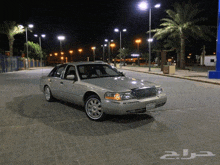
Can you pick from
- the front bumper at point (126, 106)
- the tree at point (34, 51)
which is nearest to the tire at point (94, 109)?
the front bumper at point (126, 106)

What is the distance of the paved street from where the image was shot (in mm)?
3869

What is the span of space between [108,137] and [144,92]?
1.71 meters

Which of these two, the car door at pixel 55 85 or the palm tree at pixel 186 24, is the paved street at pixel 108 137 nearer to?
the car door at pixel 55 85

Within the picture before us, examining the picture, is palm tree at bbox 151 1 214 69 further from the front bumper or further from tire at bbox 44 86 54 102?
the front bumper

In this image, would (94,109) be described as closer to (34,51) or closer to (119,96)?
(119,96)

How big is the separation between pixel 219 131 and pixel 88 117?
3299 mm

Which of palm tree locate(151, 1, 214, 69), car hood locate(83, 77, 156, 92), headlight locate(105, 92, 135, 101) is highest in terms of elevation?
palm tree locate(151, 1, 214, 69)

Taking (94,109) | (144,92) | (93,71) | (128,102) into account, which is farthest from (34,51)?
(128,102)

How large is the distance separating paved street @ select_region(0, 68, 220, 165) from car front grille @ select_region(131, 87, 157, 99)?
2.26 ft

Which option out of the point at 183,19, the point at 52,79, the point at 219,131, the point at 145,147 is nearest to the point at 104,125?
the point at 145,147

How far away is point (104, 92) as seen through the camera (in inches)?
228

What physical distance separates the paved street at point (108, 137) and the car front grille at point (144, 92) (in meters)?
0.69

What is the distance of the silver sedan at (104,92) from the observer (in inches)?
224

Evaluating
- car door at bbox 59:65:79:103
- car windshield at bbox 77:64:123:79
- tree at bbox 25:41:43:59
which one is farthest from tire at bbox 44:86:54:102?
tree at bbox 25:41:43:59
